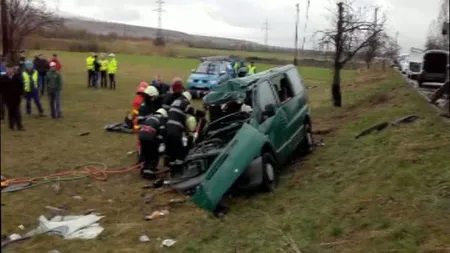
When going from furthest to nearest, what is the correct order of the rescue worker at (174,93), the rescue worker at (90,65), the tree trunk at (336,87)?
the rescue worker at (90,65)
the tree trunk at (336,87)
the rescue worker at (174,93)

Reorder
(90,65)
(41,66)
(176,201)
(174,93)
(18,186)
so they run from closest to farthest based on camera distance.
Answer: (176,201), (18,186), (174,93), (41,66), (90,65)

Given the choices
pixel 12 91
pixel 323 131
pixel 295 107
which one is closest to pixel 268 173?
pixel 295 107

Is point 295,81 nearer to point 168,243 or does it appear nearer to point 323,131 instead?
point 323,131

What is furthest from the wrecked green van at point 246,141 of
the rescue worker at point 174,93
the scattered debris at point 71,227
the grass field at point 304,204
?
the scattered debris at point 71,227

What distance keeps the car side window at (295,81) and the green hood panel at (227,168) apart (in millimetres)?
3276

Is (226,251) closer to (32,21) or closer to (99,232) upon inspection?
(99,232)

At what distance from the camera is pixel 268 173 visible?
855 cm

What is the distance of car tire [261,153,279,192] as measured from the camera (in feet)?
27.7

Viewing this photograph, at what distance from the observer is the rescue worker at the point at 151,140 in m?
9.81

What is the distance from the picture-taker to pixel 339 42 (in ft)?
66.1

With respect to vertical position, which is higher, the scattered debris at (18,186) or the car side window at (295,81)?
the car side window at (295,81)

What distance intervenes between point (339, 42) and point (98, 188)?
42.5 feet

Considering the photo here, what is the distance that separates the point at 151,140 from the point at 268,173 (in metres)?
2.34

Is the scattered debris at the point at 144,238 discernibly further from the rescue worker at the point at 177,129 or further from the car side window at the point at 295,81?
the car side window at the point at 295,81
